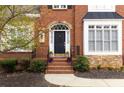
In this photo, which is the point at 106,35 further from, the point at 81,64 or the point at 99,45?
the point at 81,64

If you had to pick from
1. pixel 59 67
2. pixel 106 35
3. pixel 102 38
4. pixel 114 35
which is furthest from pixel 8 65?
pixel 114 35

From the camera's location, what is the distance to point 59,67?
23125 millimetres

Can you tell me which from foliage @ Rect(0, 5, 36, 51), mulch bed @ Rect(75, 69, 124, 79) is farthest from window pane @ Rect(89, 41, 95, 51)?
foliage @ Rect(0, 5, 36, 51)

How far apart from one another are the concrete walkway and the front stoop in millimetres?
1575

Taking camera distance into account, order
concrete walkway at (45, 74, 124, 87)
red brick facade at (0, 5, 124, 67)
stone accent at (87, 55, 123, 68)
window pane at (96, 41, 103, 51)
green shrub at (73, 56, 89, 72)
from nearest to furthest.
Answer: concrete walkway at (45, 74, 124, 87)
green shrub at (73, 56, 89, 72)
stone accent at (87, 55, 123, 68)
window pane at (96, 41, 103, 51)
red brick facade at (0, 5, 124, 67)

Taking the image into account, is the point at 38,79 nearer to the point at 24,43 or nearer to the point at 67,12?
the point at 24,43

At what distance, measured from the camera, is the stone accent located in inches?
957

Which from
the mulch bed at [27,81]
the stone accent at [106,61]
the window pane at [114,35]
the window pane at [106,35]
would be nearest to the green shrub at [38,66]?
the mulch bed at [27,81]

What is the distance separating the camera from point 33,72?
2266 centimetres

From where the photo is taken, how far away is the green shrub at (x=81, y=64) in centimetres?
2284

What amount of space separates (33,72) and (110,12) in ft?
22.5

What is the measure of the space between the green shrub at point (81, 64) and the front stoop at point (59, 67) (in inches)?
15.5

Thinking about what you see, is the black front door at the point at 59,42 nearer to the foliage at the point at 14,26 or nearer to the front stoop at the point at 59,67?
the front stoop at the point at 59,67

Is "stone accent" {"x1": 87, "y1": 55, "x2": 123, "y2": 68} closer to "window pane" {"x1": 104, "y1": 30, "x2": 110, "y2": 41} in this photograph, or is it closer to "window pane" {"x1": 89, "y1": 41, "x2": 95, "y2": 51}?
"window pane" {"x1": 89, "y1": 41, "x2": 95, "y2": 51}
